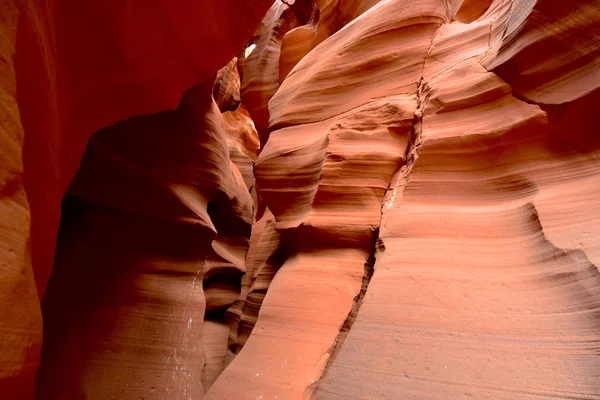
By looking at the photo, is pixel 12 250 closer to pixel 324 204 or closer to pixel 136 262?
pixel 324 204

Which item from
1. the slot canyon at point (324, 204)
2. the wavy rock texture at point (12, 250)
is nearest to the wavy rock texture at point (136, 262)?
the slot canyon at point (324, 204)

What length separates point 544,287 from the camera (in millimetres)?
2078

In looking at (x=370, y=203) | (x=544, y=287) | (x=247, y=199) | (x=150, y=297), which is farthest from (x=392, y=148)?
(x=247, y=199)

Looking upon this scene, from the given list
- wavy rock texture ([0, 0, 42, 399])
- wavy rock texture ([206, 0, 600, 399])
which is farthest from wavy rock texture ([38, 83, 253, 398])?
wavy rock texture ([0, 0, 42, 399])

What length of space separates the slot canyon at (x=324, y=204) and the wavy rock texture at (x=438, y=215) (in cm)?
1

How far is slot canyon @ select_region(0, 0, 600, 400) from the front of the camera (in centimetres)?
185

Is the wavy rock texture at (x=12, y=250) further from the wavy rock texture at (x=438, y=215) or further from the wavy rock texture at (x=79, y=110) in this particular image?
the wavy rock texture at (x=438, y=215)

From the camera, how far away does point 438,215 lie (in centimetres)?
287

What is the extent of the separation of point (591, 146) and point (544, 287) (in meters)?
1.13

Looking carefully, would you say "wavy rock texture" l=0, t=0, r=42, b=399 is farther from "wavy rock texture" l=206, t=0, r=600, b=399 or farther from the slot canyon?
"wavy rock texture" l=206, t=0, r=600, b=399

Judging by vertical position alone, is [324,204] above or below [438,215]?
below

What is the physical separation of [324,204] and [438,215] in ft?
4.12

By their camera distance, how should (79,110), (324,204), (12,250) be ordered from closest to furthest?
(12,250) < (79,110) < (324,204)

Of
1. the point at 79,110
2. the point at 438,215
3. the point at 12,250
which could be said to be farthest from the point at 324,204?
the point at 12,250
